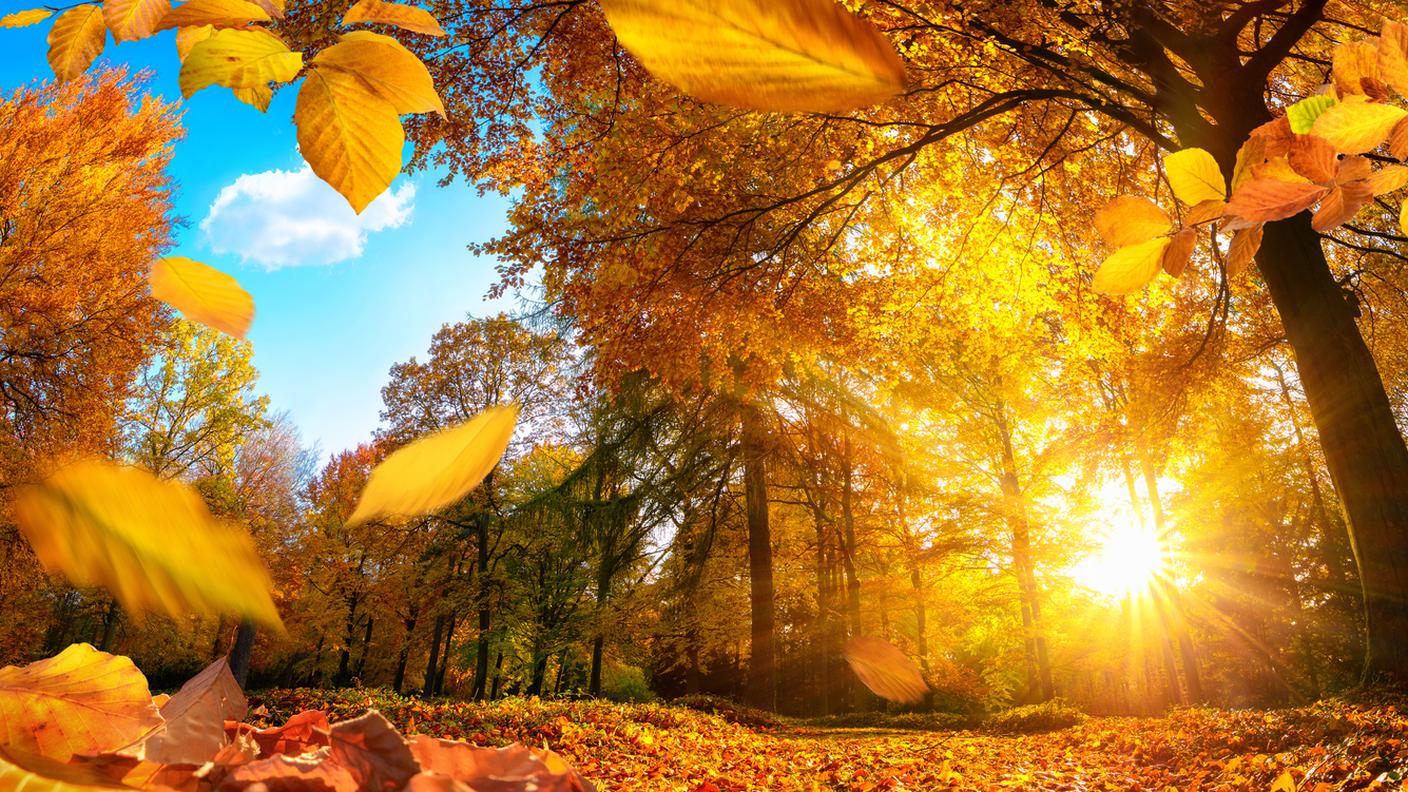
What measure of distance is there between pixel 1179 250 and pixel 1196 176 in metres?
0.06

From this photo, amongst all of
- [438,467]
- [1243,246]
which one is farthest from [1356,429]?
[438,467]

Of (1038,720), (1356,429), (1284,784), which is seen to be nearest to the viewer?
(1284,784)

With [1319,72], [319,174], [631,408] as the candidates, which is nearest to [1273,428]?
[1319,72]

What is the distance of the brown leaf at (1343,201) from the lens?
491 millimetres

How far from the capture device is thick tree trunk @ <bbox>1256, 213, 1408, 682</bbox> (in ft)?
13.4

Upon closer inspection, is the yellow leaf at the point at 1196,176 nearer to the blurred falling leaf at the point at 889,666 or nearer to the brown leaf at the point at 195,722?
the brown leaf at the point at 195,722

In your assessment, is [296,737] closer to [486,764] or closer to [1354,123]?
[486,764]

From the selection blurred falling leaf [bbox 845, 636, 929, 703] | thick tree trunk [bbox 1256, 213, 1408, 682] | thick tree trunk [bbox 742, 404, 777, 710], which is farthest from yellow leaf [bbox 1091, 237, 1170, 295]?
blurred falling leaf [bbox 845, 636, 929, 703]

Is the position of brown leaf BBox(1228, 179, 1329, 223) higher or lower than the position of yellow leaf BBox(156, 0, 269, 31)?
lower

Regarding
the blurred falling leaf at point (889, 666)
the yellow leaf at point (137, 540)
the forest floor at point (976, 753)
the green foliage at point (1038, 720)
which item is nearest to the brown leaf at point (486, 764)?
the yellow leaf at point (137, 540)

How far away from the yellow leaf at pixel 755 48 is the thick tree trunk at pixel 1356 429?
5249 mm

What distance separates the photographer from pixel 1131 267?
568mm

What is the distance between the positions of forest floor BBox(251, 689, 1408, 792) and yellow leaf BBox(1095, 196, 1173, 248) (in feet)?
9.01

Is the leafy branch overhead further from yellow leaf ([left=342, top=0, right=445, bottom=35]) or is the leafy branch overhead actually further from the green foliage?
the green foliage
